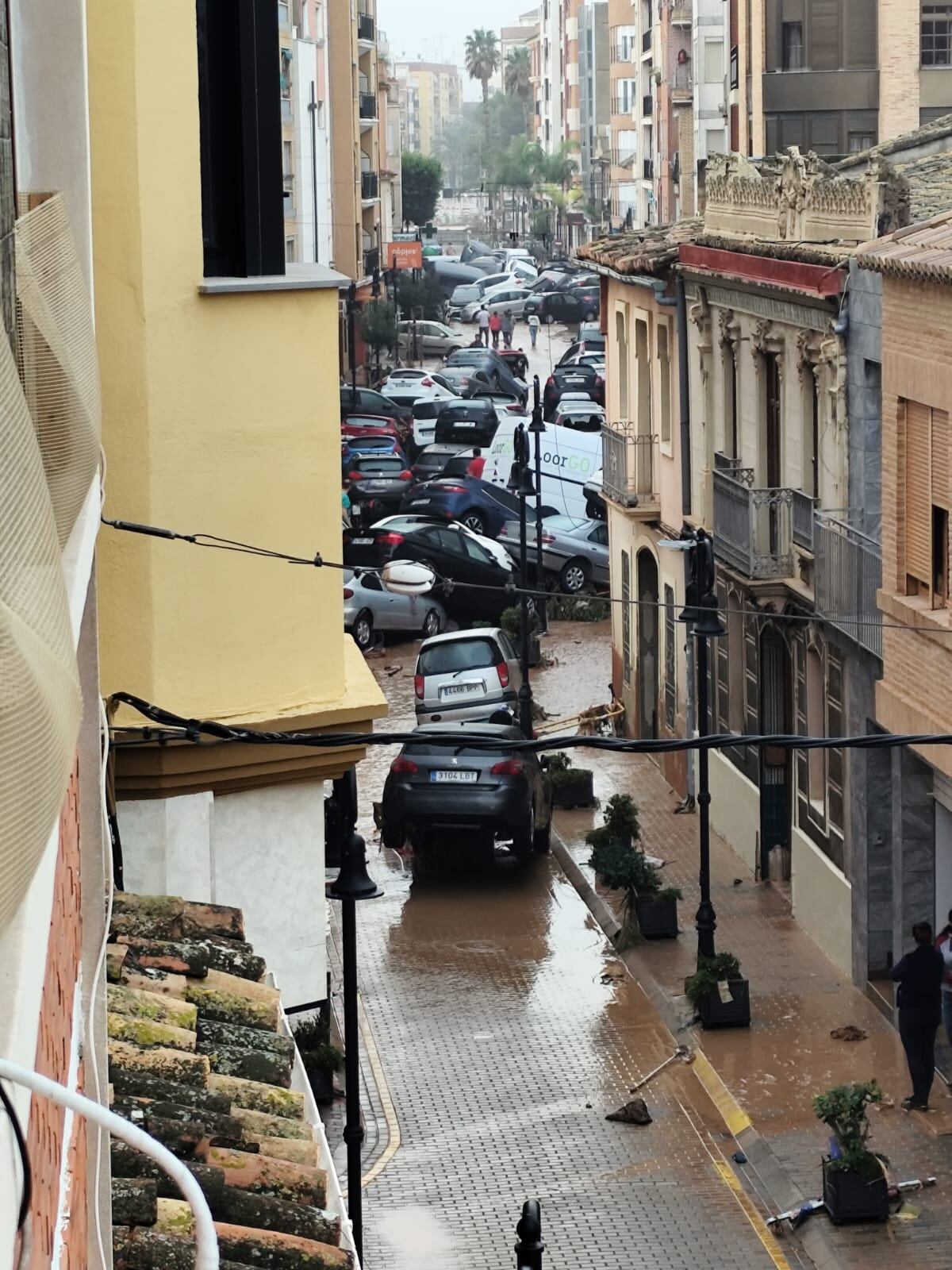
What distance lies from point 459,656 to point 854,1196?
647 inches

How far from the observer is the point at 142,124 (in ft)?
36.3

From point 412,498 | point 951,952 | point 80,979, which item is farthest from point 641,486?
point 80,979

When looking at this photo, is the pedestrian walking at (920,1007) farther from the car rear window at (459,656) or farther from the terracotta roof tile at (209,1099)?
the car rear window at (459,656)


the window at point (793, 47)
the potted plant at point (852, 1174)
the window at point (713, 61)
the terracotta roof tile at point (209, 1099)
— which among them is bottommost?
the potted plant at point (852, 1174)

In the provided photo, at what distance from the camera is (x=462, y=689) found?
29.6 meters

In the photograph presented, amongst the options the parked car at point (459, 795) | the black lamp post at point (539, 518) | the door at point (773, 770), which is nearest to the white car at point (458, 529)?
the black lamp post at point (539, 518)

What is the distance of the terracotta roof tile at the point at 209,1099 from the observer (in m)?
7.15

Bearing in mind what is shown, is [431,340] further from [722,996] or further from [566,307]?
[722,996]

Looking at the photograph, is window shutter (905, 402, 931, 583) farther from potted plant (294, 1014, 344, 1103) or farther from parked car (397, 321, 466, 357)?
parked car (397, 321, 466, 357)

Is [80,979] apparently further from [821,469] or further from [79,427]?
[821,469]

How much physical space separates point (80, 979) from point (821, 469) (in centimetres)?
1566

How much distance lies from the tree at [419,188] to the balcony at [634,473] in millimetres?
114880

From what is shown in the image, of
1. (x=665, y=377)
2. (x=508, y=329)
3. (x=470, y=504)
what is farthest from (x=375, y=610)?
(x=508, y=329)

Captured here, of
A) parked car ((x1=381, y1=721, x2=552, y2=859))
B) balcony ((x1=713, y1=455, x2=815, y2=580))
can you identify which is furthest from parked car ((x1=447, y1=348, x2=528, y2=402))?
balcony ((x1=713, y1=455, x2=815, y2=580))
